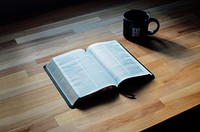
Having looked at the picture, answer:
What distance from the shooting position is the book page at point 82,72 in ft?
2.94

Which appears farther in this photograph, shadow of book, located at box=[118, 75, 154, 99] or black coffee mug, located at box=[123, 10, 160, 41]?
black coffee mug, located at box=[123, 10, 160, 41]

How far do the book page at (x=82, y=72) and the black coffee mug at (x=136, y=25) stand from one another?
0.59ft

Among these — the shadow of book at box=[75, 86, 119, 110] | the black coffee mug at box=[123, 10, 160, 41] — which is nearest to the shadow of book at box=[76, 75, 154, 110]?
the shadow of book at box=[75, 86, 119, 110]

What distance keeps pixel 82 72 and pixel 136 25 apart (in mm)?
266

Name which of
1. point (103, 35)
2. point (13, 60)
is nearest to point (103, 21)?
point (103, 35)

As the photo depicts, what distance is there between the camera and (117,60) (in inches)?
39.3

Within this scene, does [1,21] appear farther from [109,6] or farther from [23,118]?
[23,118]

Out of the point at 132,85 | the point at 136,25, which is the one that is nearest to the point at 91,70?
the point at 132,85

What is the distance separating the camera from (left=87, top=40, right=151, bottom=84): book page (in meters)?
0.94

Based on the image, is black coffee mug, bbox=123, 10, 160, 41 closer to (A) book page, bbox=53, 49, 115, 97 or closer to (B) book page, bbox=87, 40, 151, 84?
(B) book page, bbox=87, 40, 151, 84

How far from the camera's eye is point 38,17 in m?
1.31

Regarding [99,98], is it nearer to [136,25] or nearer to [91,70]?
[91,70]

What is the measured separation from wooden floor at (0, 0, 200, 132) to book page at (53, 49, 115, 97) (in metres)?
0.05

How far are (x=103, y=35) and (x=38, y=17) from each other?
0.32 metres
